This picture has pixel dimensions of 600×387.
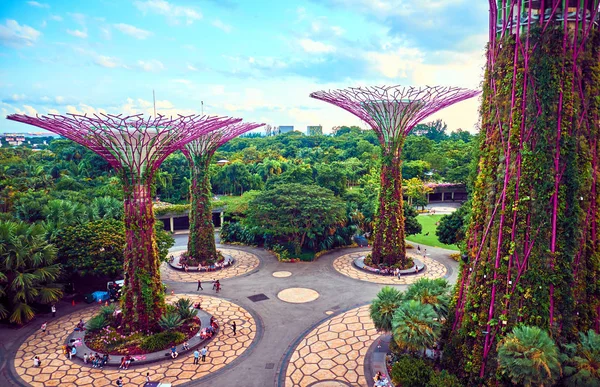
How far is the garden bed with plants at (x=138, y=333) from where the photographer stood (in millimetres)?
15508

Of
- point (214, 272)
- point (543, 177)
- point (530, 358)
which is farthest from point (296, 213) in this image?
point (530, 358)

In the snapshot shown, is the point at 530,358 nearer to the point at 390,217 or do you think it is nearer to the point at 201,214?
the point at 390,217

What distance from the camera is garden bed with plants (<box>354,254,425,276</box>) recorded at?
25000 millimetres

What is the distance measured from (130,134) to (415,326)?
12773 mm

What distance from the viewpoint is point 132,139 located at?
16.0 meters

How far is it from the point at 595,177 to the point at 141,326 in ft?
56.5

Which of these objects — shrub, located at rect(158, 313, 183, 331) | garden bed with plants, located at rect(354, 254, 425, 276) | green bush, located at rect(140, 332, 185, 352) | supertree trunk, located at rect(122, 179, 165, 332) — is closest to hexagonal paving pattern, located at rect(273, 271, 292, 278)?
garden bed with plants, located at rect(354, 254, 425, 276)

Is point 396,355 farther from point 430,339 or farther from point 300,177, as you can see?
point 300,177

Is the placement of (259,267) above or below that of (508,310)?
below

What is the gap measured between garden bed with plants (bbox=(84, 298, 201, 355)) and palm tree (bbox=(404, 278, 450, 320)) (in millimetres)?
9386

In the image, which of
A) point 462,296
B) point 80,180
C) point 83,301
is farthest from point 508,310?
point 80,180

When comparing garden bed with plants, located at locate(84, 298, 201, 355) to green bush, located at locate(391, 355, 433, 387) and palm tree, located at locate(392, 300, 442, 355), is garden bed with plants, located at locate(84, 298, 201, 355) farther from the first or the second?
palm tree, located at locate(392, 300, 442, 355)

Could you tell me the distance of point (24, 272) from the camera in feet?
57.4

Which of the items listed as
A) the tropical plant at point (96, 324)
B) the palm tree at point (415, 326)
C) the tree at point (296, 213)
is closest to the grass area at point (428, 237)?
the tree at point (296, 213)
